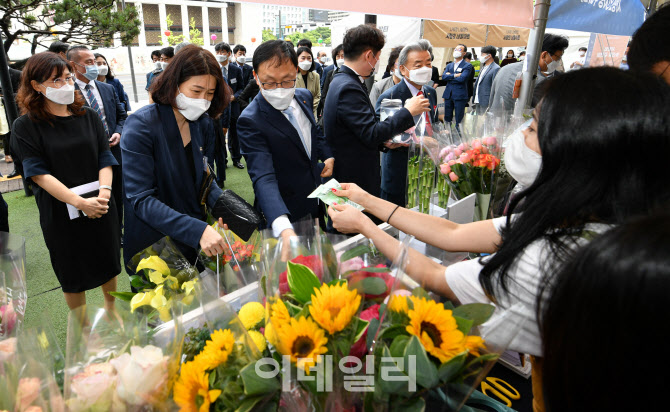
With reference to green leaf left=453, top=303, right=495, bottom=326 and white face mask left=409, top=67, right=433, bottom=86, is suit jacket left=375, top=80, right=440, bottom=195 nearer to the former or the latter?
white face mask left=409, top=67, right=433, bottom=86

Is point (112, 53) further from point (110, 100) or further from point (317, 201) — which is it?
point (317, 201)

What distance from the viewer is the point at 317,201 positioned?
7.48ft

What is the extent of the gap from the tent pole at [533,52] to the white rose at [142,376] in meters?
2.41

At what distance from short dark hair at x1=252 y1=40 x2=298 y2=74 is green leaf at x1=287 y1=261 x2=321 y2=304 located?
133 cm

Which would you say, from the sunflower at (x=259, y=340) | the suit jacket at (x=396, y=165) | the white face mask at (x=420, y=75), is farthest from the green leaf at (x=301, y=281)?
the white face mask at (x=420, y=75)

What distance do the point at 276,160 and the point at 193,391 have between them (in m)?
1.44

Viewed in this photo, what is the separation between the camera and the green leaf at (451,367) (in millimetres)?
670

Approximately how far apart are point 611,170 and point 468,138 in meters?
1.25

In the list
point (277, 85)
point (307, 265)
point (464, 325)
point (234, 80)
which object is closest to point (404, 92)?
point (277, 85)

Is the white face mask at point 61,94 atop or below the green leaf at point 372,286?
atop

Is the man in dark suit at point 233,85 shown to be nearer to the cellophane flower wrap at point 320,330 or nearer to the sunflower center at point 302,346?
the cellophane flower wrap at point 320,330

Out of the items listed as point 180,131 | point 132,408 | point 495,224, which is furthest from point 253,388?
point 180,131

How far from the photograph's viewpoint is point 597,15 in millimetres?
3279

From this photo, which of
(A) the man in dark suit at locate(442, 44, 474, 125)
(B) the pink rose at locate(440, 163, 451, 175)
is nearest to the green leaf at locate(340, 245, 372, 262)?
(B) the pink rose at locate(440, 163, 451, 175)
